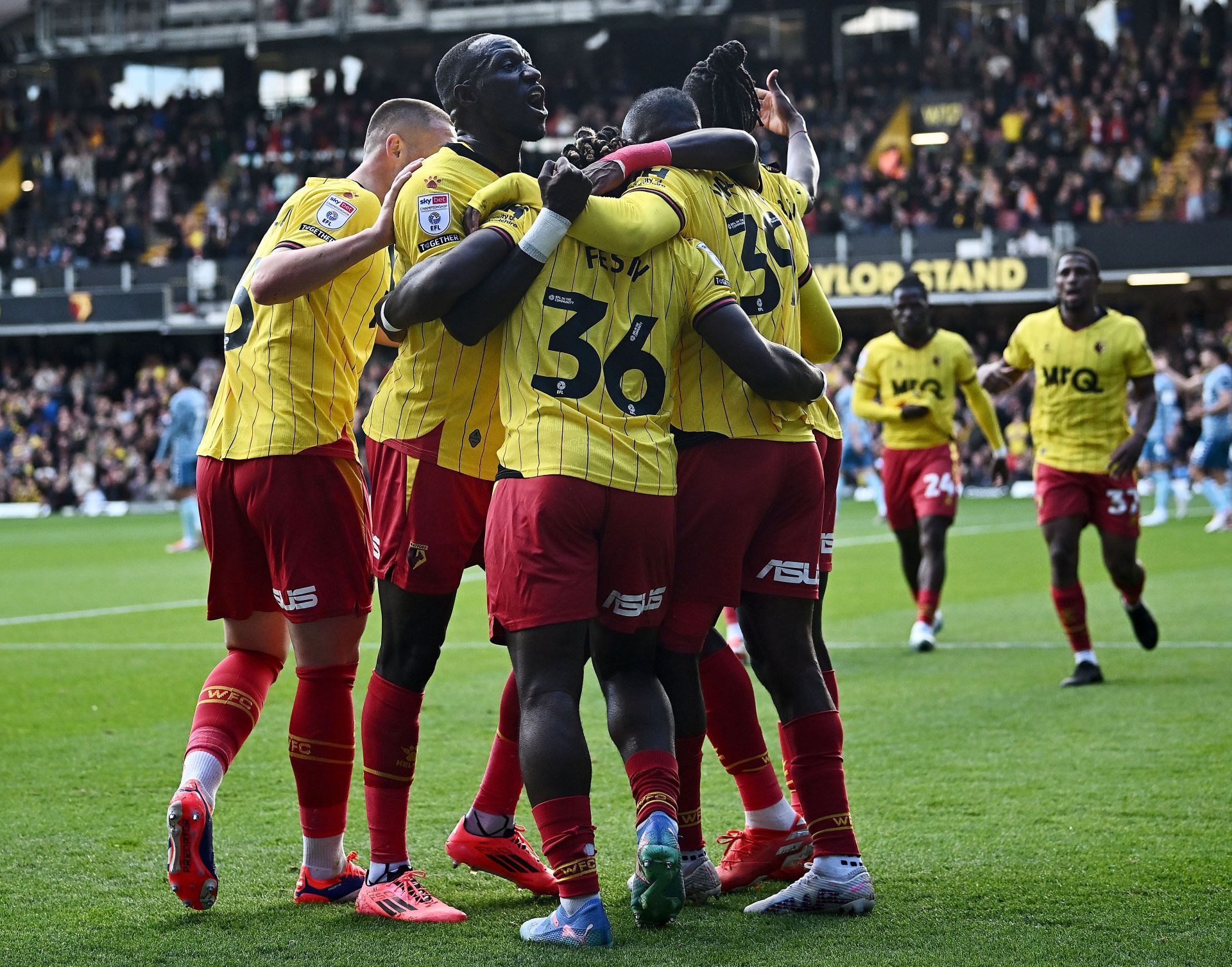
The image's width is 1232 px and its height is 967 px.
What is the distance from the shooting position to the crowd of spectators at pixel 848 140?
29.5m

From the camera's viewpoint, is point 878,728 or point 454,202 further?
point 878,728

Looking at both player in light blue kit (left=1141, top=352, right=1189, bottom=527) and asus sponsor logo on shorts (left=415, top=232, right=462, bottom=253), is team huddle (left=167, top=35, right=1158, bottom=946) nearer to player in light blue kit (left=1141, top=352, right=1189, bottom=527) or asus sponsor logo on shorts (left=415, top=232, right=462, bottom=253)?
asus sponsor logo on shorts (left=415, top=232, right=462, bottom=253)

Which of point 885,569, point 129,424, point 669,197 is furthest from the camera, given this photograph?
point 129,424

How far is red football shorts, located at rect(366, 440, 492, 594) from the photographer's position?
4113mm

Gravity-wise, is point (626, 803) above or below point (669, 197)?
below

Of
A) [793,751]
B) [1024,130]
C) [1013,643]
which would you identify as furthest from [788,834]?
[1024,130]

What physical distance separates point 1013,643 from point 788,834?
564 centimetres

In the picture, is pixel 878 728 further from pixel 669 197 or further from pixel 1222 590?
pixel 1222 590

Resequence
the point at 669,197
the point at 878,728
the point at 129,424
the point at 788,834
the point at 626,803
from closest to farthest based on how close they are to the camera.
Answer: the point at 669,197, the point at 788,834, the point at 626,803, the point at 878,728, the point at 129,424

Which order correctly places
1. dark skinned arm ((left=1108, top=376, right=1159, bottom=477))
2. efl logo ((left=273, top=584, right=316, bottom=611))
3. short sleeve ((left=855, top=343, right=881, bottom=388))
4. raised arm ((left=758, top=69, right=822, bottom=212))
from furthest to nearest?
short sleeve ((left=855, top=343, right=881, bottom=388))
dark skinned arm ((left=1108, top=376, right=1159, bottom=477))
raised arm ((left=758, top=69, right=822, bottom=212))
efl logo ((left=273, top=584, right=316, bottom=611))

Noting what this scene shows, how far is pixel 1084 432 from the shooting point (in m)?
8.32

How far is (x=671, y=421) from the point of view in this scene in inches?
162

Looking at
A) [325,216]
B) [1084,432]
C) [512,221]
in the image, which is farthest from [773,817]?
[1084,432]

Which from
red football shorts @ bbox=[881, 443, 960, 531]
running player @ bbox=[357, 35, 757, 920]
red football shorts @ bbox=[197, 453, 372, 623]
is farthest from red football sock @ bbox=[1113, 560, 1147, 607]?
red football shorts @ bbox=[197, 453, 372, 623]
